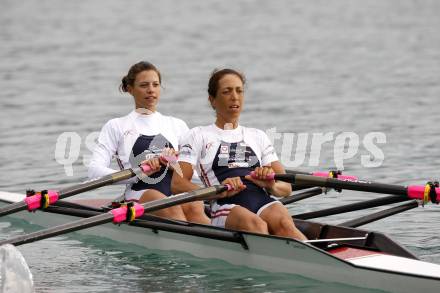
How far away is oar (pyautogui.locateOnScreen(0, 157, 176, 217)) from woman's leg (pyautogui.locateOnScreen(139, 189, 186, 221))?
0.28 m

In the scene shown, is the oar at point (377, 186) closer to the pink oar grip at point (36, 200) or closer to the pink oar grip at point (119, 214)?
the pink oar grip at point (119, 214)

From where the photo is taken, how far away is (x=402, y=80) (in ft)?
95.1

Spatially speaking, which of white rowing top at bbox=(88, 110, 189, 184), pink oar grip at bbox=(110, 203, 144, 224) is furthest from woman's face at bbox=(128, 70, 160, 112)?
pink oar grip at bbox=(110, 203, 144, 224)

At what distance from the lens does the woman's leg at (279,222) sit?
11.8m

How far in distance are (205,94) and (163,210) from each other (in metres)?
14.4

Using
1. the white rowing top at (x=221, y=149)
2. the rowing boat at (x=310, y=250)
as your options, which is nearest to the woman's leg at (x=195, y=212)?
the rowing boat at (x=310, y=250)

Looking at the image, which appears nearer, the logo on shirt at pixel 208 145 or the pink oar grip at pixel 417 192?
the pink oar grip at pixel 417 192

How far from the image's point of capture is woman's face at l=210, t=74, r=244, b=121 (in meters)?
12.2

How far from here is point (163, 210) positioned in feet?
42.9

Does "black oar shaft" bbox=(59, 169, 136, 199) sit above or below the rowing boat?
above

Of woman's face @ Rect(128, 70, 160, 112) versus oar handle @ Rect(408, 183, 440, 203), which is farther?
woman's face @ Rect(128, 70, 160, 112)

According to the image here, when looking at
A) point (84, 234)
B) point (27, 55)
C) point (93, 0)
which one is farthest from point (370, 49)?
point (93, 0)

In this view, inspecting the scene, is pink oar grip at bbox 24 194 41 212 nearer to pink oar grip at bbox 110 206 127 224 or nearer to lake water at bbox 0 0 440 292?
lake water at bbox 0 0 440 292

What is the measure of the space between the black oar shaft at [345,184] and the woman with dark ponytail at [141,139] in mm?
1978
